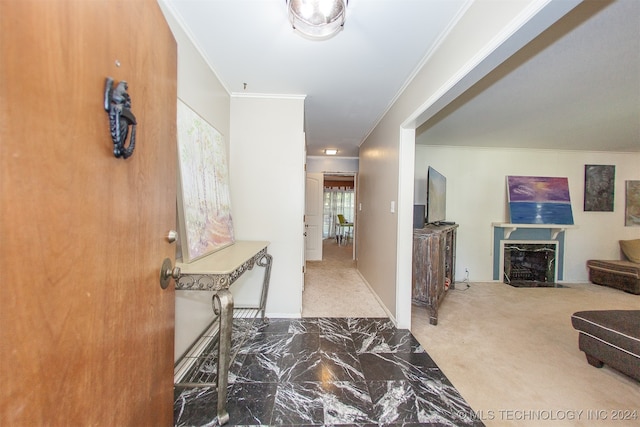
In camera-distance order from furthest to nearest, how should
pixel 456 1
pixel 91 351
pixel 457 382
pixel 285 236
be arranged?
pixel 285 236 → pixel 457 382 → pixel 456 1 → pixel 91 351

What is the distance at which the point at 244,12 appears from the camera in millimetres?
1419

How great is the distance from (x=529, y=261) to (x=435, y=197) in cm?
258

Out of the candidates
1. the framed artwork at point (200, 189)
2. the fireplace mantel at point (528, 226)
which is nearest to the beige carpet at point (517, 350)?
the fireplace mantel at point (528, 226)

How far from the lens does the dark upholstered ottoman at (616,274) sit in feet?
11.5

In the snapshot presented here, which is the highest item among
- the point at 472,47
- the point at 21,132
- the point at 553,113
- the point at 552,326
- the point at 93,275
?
the point at 553,113

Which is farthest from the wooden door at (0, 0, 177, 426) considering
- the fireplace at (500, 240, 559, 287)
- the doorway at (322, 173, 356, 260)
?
the doorway at (322, 173, 356, 260)

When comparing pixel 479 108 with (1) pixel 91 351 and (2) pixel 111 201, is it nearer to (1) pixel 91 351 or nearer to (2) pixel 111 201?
(2) pixel 111 201

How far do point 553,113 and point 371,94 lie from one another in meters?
2.12

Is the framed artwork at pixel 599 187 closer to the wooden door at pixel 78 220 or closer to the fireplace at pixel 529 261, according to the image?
the fireplace at pixel 529 261

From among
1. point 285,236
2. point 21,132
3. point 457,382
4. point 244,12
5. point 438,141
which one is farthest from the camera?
point 438,141

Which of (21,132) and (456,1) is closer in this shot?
(21,132)

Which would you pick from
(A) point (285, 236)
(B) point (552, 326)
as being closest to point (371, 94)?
(A) point (285, 236)

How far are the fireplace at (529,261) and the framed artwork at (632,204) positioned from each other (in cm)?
146

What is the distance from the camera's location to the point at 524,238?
4.07 meters
